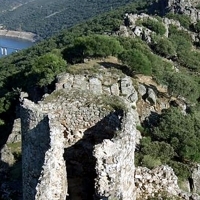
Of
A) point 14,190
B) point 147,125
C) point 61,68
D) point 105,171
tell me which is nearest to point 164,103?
point 147,125

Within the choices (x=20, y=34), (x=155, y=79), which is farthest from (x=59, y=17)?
(x=155, y=79)

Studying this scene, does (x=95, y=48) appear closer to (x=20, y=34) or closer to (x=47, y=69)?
(x=47, y=69)

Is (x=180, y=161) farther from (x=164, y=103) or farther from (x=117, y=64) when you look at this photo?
(x=117, y=64)

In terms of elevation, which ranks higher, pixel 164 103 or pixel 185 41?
pixel 164 103

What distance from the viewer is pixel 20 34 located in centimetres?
18475

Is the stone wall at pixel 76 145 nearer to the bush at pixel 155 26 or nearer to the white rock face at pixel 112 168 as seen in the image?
the white rock face at pixel 112 168

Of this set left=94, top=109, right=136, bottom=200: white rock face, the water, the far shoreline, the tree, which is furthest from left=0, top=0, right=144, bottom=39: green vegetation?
left=94, top=109, right=136, bottom=200: white rock face

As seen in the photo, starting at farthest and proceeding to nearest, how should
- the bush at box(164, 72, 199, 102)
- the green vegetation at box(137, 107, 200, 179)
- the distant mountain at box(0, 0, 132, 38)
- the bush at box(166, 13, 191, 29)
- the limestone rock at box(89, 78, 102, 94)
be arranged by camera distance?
the distant mountain at box(0, 0, 132, 38)
the bush at box(166, 13, 191, 29)
the bush at box(164, 72, 199, 102)
the limestone rock at box(89, 78, 102, 94)
the green vegetation at box(137, 107, 200, 179)

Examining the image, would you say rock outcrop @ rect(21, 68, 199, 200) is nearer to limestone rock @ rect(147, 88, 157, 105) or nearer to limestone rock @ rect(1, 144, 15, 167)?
limestone rock @ rect(1, 144, 15, 167)

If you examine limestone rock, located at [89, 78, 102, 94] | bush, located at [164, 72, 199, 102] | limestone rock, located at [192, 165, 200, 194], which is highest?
limestone rock, located at [89, 78, 102, 94]

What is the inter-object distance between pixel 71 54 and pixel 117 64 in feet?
17.5

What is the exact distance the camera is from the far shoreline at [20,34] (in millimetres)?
177300

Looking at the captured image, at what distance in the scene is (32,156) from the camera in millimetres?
10102

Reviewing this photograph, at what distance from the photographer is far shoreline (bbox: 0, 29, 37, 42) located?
582ft
